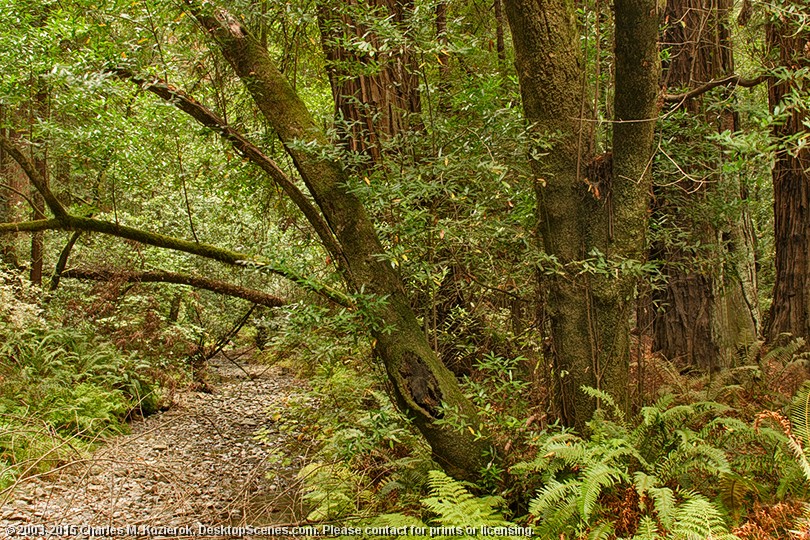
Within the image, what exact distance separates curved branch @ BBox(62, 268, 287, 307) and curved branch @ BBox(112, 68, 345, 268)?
3055 mm

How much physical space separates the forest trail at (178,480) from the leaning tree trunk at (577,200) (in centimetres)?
245

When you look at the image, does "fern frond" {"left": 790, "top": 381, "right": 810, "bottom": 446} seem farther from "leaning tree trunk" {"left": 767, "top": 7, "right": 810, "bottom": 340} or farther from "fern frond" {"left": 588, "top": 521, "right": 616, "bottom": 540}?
"leaning tree trunk" {"left": 767, "top": 7, "right": 810, "bottom": 340}

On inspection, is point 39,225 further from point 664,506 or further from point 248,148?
point 664,506

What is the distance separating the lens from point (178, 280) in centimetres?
742

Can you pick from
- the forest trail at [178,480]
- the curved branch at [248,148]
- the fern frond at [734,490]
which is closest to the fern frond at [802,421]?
the fern frond at [734,490]

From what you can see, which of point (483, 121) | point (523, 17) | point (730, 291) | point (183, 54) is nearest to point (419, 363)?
point (483, 121)

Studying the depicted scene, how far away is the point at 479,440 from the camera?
3.40m

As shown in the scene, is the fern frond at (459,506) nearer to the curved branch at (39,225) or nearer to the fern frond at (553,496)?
the fern frond at (553,496)

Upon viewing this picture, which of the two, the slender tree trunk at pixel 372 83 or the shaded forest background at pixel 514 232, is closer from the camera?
the shaded forest background at pixel 514 232

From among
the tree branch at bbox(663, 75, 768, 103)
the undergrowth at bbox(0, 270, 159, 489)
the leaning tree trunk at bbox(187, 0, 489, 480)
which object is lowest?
the undergrowth at bbox(0, 270, 159, 489)

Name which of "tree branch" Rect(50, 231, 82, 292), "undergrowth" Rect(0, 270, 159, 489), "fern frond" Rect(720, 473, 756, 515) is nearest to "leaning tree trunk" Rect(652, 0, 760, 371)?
"fern frond" Rect(720, 473, 756, 515)

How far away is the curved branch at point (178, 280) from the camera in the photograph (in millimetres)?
6759

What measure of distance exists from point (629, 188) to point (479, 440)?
1.77 meters

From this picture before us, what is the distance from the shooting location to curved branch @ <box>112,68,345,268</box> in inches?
139
